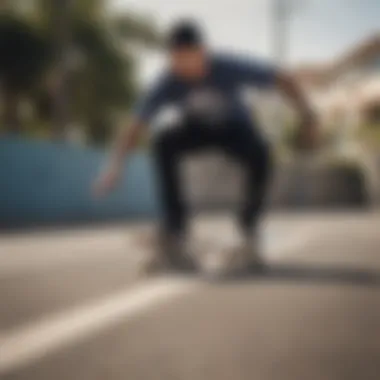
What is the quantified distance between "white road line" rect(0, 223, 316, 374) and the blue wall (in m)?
10.00

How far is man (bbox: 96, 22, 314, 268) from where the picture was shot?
548 cm

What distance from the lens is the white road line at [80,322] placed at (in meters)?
3.56

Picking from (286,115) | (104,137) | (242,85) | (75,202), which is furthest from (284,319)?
(104,137)

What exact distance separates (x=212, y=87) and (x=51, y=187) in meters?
11.5

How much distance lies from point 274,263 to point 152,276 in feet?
3.93

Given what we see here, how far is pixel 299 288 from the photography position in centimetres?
540

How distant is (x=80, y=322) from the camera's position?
14.2 feet

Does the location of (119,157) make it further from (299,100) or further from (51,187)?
(51,187)

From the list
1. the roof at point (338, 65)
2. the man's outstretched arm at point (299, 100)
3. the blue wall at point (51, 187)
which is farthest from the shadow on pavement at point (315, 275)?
the blue wall at point (51, 187)

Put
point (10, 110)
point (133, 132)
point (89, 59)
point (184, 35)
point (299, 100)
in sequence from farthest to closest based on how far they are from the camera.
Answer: point (10, 110) → point (89, 59) → point (133, 132) → point (299, 100) → point (184, 35)

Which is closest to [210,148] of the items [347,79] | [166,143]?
[166,143]

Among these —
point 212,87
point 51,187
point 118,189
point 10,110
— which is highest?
point 212,87

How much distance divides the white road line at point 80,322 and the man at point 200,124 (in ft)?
2.15

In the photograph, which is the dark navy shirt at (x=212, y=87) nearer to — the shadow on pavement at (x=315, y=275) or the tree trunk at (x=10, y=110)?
the shadow on pavement at (x=315, y=275)
